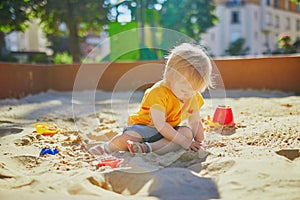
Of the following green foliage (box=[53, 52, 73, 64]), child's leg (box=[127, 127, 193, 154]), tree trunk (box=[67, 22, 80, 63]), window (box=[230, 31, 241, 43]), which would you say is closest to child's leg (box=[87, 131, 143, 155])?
child's leg (box=[127, 127, 193, 154])

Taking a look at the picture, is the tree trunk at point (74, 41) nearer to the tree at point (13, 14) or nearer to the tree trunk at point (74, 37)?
the tree trunk at point (74, 37)

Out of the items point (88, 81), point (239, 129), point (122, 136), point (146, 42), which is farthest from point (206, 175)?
point (146, 42)

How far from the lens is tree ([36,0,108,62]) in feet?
29.2

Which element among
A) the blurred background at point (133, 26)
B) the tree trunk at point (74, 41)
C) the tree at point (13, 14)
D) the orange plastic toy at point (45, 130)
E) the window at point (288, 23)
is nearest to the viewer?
the orange plastic toy at point (45, 130)

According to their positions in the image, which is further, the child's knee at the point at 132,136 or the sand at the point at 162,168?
the child's knee at the point at 132,136

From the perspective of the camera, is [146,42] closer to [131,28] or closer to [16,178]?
[131,28]

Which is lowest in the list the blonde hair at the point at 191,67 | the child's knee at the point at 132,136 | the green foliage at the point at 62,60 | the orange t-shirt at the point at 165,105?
the child's knee at the point at 132,136

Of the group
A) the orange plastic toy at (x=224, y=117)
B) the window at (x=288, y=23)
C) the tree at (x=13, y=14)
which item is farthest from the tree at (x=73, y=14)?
the window at (x=288, y=23)

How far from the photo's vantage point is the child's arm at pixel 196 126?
2.16 m

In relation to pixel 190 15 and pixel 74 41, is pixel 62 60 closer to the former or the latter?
pixel 74 41

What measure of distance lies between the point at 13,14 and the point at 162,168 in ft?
21.3

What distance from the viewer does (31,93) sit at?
5207mm

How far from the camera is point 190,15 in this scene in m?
16.9

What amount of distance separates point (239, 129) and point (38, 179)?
5.06 feet
